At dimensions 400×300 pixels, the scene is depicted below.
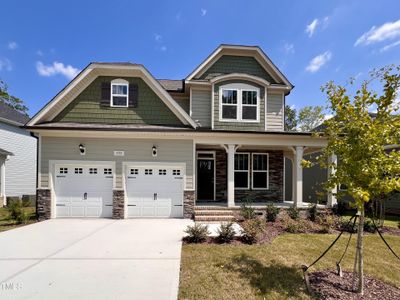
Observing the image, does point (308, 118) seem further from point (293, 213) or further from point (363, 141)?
point (363, 141)

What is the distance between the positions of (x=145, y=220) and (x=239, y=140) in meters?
5.11

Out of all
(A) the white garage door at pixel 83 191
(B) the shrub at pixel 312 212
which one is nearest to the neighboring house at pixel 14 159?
(A) the white garage door at pixel 83 191

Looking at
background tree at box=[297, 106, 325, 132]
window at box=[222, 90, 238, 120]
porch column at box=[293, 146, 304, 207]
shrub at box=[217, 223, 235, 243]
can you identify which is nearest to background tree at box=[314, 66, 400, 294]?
shrub at box=[217, 223, 235, 243]

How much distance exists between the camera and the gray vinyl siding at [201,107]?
39.6 feet

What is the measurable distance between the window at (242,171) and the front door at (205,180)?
1.30 metres

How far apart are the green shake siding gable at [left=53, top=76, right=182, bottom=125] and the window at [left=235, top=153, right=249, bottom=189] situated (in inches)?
167

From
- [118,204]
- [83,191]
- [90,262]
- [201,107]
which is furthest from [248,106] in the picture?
[90,262]

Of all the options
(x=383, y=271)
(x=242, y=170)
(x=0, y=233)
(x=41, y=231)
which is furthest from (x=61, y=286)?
(x=242, y=170)

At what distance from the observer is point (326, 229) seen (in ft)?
26.5

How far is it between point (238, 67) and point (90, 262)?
10.7 metres

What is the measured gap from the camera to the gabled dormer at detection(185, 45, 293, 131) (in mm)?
11727

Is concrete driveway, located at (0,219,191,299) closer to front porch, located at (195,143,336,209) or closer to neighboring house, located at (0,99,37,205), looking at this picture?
front porch, located at (195,143,336,209)

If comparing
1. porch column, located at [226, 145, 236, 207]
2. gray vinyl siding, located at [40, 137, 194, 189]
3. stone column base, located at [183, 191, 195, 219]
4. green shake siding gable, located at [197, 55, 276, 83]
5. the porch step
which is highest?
green shake siding gable, located at [197, 55, 276, 83]

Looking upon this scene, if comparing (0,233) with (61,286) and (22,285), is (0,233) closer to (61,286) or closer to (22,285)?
(22,285)
